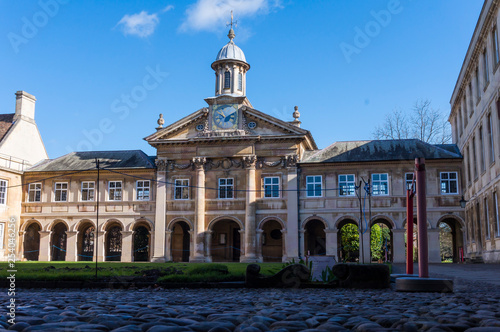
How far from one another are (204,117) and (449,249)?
4530 cm

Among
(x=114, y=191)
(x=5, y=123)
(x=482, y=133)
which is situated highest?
(x=5, y=123)

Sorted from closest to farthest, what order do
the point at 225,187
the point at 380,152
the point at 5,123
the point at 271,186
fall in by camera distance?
1. the point at 380,152
2. the point at 271,186
3. the point at 225,187
4. the point at 5,123

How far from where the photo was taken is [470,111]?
111ft

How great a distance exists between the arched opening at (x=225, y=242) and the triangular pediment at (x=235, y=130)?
7.56 metres

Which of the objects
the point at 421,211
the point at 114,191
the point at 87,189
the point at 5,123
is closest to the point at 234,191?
the point at 114,191

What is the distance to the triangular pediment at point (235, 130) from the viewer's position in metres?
41.6

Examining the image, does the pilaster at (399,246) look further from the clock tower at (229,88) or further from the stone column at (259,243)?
the clock tower at (229,88)

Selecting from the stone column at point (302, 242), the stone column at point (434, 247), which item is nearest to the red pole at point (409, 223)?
the stone column at point (434, 247)

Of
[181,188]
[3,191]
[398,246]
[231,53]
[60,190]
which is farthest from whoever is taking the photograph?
[231,53]

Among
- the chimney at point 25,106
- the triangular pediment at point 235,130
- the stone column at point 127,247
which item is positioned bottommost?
the stone column at point 127,247

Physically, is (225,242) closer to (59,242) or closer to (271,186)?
(271,186)

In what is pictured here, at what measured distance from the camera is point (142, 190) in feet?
144

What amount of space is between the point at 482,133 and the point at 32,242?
124 feet

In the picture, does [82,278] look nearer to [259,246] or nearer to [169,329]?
[169,329]
